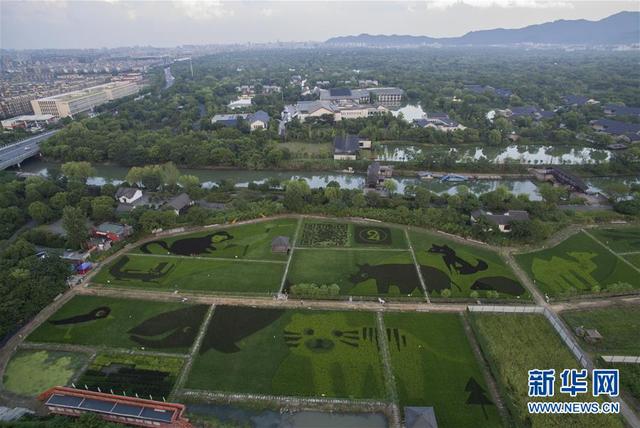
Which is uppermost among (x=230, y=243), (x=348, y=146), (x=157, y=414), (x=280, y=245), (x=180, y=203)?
(x=348, y=146)

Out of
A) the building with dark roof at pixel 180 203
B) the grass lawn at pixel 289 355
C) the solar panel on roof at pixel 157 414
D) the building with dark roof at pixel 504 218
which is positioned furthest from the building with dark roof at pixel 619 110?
the solar panel on roof at pixel 157 414

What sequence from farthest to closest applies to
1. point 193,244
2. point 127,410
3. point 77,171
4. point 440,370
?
point 77,171 → point 193,244 → point 440,370 → point 127,410

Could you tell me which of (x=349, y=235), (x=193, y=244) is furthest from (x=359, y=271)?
(x=193, y=244)

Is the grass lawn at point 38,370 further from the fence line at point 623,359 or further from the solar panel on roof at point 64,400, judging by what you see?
the fence line at point 623,359

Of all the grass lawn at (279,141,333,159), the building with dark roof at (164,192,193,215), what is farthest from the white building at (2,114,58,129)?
the building with dark roof at (164,192,193,215)

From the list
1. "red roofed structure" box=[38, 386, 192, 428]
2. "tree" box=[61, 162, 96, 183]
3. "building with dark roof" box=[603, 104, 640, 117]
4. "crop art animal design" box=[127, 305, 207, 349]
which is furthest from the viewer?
"building with dark roof" box=[603, 104, 640, 117]

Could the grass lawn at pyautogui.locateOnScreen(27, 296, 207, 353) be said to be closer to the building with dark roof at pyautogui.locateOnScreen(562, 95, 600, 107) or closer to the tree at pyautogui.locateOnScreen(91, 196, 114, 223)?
the tree at pyautogui.locateOnScreen(91, 196, 114, 223)

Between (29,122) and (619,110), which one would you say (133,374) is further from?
(619,110)

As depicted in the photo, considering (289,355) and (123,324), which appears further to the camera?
(123,324)
